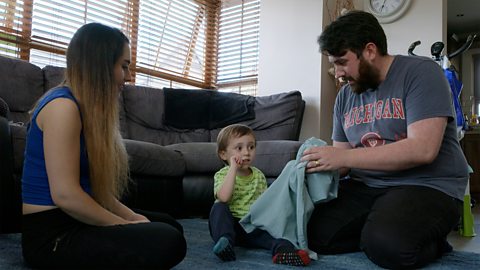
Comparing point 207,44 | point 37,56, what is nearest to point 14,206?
point 37,56

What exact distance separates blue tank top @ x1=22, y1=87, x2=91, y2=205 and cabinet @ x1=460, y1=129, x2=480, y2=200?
4.88m

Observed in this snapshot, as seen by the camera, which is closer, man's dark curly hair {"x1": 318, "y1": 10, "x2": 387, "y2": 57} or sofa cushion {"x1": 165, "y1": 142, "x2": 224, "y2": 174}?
man's dark curly hair {"x1": 318, "y1": 10, "x2": 387, "y2": 57}

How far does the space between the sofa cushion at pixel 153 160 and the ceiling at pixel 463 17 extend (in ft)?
13.5

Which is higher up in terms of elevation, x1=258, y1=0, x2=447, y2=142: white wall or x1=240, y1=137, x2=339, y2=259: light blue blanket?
x1=258, y1=0, x2=447, y2=142: white wall

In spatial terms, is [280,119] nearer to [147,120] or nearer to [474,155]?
[147,120]

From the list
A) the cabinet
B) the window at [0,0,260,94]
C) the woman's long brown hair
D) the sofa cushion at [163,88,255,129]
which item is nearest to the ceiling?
the cabinet

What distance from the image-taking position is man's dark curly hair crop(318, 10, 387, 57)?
1467 millimetres

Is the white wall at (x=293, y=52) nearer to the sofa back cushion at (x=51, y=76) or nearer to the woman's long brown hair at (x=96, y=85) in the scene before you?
the sofa back cushion at (x=51, y=76)

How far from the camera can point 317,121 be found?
126 inches

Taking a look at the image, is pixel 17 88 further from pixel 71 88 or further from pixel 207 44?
pixel 207 44

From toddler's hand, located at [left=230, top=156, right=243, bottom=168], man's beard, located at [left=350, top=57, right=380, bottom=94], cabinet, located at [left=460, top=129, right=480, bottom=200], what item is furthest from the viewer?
cabinet, located at [left=460, top=129, right=480, bottom=200]

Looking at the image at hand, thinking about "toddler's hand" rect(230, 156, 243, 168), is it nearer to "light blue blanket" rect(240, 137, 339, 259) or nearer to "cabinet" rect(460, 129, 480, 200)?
"light blue blanket" rect(240, 137, 339, 259)

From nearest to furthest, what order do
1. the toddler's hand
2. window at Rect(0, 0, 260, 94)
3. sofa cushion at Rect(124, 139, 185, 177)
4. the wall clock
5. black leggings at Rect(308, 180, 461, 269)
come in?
black leggings at Rect(308, 180, 461, 269) < the toddler's hand < sofa cushion at Rect(124, 139, 185, 177) < window at Rect(0, 0, 260, 94) < the wall clock

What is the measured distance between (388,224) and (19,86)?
224cm
